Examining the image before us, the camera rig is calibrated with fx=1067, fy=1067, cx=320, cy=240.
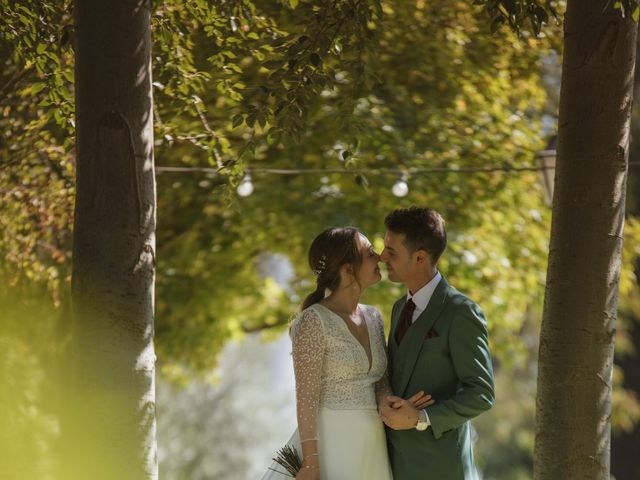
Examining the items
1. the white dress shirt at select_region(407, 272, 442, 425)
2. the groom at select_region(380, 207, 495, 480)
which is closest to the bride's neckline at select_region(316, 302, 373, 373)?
the groom at select_region(380, 207, 495, 480)

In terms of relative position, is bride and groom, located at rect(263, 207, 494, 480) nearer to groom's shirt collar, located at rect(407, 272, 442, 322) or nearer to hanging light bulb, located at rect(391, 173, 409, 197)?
groom's shirt collar, located at rect(407, 272, 442, 322)

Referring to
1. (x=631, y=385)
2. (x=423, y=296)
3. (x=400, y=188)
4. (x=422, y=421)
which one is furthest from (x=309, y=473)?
(x=631, y=385)

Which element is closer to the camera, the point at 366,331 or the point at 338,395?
the point at 338,395

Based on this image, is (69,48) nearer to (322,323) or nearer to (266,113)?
(266,113)

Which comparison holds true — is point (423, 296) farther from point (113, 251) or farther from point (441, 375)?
point (113, 251)

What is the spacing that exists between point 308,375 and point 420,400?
46 cm

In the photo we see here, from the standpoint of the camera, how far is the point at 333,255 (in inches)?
178

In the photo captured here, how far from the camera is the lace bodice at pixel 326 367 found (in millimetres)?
4336

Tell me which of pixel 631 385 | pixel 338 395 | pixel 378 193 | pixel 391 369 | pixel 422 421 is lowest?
pixel 631 385

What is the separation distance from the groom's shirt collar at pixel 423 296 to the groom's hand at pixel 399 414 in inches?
15.0

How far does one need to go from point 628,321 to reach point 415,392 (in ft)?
40.5

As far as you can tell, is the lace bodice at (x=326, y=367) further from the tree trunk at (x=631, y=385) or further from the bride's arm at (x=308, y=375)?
the tree trunk at (x=631, y=385)

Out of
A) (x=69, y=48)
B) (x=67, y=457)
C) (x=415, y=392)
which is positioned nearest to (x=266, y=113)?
(x=69, y=48)

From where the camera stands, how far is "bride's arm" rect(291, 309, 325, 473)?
4305 mm
